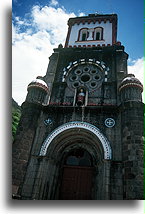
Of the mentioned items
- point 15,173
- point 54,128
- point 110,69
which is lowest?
point 15,173

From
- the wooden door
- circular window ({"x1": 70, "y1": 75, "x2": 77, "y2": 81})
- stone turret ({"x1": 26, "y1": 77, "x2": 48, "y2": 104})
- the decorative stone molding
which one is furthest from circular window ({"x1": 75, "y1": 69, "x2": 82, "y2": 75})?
the wooden door

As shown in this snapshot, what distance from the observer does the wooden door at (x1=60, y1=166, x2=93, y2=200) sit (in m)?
6.74

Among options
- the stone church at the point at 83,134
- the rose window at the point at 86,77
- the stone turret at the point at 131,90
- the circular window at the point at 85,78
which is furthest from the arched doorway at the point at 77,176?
the circular window at the point at 85,78

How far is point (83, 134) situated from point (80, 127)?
293 mm

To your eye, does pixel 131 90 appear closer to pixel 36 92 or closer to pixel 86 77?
pixel 86 77

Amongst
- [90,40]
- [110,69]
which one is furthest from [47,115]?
[90,40]

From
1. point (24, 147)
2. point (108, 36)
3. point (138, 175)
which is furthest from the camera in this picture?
point (108, 36)

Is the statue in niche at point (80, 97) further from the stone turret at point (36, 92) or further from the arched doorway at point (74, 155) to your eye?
the stone turret at point (36, 92)

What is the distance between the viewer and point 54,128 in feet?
24.5

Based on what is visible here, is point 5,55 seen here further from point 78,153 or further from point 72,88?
A: point 78,153

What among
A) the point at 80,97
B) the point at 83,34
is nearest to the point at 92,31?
the point at 83,34

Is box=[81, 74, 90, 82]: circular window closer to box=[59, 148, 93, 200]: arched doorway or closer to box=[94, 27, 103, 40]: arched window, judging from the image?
box=[94, 27, 103, 40]: arched window

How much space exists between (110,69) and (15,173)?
612cm

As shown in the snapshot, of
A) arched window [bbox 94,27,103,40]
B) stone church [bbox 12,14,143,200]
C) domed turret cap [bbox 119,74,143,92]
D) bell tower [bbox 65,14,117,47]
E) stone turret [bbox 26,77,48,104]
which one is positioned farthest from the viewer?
arched window [bbox 94,27,103,40]
